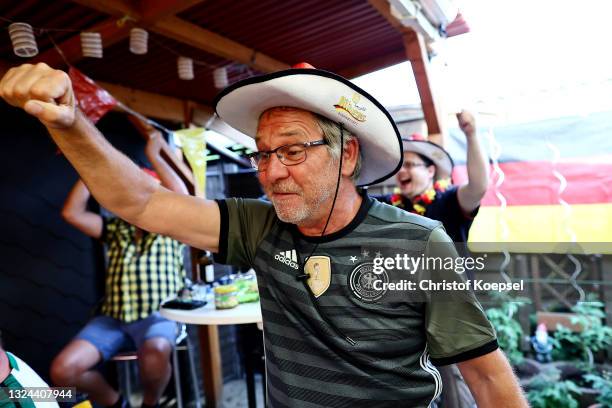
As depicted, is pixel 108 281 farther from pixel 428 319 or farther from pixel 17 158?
pixel 428 319

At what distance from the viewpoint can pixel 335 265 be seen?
124 centimetres

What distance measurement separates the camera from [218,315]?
232cm

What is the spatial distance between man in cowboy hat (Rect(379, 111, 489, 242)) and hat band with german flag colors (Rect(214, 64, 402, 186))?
3.70 feet

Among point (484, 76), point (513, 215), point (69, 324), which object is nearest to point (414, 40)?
point (484, 76)

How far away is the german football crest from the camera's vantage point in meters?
1.23

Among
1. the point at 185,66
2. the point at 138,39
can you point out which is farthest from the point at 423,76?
the point at 138,39

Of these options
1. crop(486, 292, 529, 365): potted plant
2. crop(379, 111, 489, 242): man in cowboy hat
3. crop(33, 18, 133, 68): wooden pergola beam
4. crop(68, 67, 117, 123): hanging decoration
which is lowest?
crop(486, 292, 529, 365): potted plant

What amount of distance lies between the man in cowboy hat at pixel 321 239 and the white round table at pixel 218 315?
93cm

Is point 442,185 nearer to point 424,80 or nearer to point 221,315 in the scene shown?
point 424,80

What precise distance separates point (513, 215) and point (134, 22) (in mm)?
3168

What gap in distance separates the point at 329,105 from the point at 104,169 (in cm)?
66

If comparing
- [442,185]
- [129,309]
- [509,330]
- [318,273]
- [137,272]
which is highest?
[442,185]

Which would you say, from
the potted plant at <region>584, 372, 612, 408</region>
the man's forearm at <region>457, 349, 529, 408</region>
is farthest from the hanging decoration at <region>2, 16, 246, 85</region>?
the potted plant at <region>584, 372, 612, 408</region>

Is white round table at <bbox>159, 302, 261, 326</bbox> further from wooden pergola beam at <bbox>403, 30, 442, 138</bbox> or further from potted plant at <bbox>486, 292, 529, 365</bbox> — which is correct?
potted plant at <bbox>486, 292, 529, 365</bbox>
